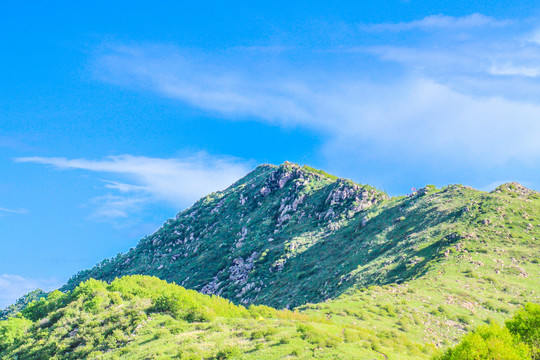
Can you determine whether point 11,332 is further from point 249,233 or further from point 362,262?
point 249,233

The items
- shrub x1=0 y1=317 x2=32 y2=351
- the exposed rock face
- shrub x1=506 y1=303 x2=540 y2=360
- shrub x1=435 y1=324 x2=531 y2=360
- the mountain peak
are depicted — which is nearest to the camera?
shrub x1=435 y1=324 x2=531 y2=360

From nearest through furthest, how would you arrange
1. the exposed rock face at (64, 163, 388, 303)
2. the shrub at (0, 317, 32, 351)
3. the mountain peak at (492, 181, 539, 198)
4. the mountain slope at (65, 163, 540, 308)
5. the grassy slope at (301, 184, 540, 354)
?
1. the shrub at (0, 317, 32, 351)
2. the grassy slope at (301, 184, 540, 354)
3. the mountain slope at (65, 163, 540, 308)
4. the mountain peak at (492, 181, 539, 198)
5. the exposed rock face at (64, 163, 388, 303)

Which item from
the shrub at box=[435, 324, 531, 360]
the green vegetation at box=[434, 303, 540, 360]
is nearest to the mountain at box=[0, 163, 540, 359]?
the shrub at box=[435, 324, 531, 360]

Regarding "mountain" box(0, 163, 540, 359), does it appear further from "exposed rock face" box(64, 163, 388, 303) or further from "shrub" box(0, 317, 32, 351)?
"shrub" box(0, 317, 32, 351)

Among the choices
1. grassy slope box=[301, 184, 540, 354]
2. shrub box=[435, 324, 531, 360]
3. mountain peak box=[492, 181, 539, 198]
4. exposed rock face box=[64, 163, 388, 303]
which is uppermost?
exposed rock face box=[64, 163, 388, 303]

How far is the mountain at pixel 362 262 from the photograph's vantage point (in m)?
36.5

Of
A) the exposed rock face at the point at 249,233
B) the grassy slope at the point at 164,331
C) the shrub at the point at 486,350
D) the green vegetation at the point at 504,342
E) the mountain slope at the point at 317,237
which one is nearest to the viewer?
the shrub at the point at 486,350

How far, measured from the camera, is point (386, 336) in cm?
A: 3228

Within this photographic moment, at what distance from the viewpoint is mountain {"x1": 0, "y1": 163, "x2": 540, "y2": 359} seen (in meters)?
36.5

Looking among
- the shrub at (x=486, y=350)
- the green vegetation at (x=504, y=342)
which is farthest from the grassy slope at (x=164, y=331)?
the green vegetation at (x=504, y=342)

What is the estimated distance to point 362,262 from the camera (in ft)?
231

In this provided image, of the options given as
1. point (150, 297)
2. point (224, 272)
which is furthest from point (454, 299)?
point (224, 272)

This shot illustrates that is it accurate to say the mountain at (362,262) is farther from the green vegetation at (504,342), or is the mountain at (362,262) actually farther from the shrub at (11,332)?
the green vegetation at (504,342)

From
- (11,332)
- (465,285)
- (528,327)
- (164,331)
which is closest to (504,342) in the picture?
(528,327)
